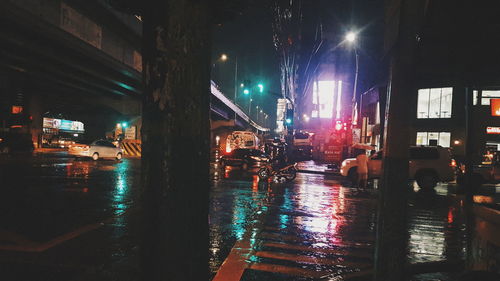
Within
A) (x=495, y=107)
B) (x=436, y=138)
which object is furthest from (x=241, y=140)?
(x=495, y=107)

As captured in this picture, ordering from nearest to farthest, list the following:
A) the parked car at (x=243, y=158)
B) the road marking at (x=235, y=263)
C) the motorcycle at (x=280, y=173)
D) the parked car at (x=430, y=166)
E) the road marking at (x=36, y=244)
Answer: the road marking at (x=235, y=263) < the road marking at (x=36, y=244) < the parked car at (x=430, y=166) < the motorcycle at (x=280, y=173) < the parked car at (x=243, y=158)

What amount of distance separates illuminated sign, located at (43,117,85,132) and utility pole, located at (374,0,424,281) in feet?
269

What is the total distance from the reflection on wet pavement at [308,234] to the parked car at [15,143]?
2617cm

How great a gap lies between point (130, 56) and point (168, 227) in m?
22.3

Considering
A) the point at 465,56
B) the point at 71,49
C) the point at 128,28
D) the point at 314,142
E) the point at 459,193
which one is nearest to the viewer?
the point at 465,56

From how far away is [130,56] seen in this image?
21594 millimetres

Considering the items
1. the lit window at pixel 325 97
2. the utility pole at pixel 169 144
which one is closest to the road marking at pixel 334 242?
the utility pole at pixel 169 144

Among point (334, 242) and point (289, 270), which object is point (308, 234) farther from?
point (289, 270)

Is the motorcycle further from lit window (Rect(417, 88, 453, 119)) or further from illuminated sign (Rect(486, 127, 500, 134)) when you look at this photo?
illuminated sign (Rect(486, 127, 500, 134))

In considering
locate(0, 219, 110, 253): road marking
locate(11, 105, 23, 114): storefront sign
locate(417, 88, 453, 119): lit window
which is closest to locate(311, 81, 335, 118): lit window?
locate(417, 88, 453, 119): lit window

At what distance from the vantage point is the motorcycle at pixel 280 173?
51.5 feet

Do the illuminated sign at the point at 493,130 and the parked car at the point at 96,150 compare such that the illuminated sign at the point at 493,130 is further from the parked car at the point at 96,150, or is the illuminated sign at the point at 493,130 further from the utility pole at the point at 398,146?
the parked car at the point at 96,150

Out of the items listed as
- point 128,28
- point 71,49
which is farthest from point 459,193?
point 71,49

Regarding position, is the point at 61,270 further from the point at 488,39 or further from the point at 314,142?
the point at 314,142
